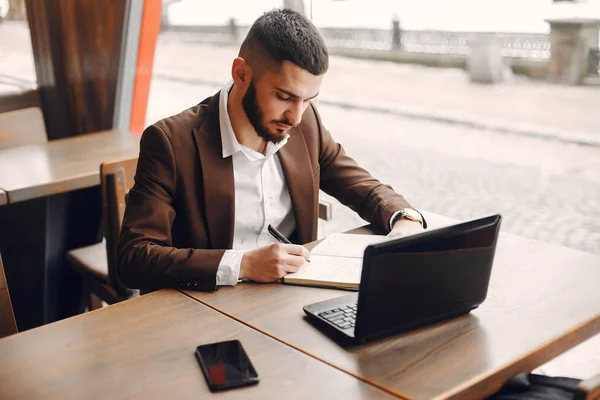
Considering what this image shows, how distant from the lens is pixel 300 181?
212 centimetres

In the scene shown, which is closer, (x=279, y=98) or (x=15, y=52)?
(x=279, y=98)

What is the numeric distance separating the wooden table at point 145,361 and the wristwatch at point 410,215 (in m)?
0.71

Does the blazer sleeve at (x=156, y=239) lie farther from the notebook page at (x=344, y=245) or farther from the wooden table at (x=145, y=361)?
the notebook page at (x=344, y=245)

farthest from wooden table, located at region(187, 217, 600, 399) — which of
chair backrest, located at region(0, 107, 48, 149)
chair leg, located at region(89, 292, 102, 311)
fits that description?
chair backrest, located at region(0, 107, 48, 149)

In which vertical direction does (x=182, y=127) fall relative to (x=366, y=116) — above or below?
above

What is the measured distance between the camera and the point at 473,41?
2.64 metres

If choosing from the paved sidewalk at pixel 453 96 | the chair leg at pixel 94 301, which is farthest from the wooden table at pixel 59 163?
the paved sidewalk at pixel 453 96

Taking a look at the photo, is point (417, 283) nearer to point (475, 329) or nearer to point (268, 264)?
point (475, 329)

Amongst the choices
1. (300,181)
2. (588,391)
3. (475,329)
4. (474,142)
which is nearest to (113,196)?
(300,181)

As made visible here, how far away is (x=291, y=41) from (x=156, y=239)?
62cm

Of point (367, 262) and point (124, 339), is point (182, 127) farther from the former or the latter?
point (367, 262)

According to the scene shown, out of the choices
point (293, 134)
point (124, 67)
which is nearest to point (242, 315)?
point (293, 134)

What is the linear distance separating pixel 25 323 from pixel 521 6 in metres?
2.71

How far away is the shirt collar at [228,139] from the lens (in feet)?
6.41
